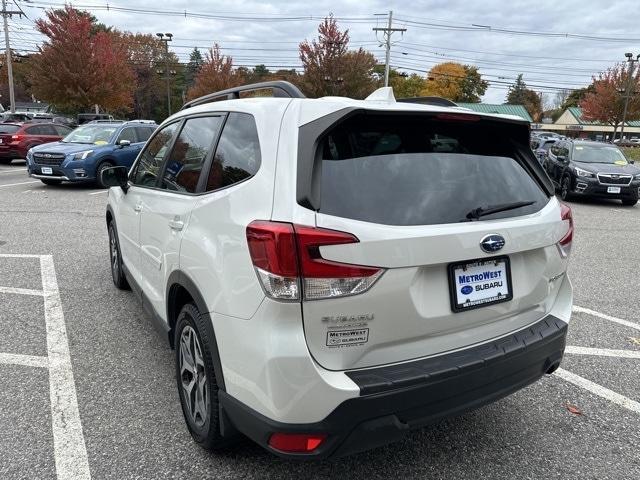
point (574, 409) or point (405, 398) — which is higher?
point (405, 398)

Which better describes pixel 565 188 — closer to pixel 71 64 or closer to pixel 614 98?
pixel 71 64

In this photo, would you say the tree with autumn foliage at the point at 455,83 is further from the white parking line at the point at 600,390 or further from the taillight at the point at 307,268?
the taillight at the point at 307,268

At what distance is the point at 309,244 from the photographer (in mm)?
1886

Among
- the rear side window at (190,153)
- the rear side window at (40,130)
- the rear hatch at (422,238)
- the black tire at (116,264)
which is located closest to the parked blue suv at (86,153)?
the rear side window at (40,130)

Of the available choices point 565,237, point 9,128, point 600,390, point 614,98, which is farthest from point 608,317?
point 614,98

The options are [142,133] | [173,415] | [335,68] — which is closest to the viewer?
[173,415]

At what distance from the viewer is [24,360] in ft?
12.0

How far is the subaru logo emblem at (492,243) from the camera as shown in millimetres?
2172

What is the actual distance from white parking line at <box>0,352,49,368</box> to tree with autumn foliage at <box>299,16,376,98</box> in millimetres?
38925

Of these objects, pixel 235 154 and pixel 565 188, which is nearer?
pixel 235 154

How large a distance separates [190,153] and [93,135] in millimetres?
12250

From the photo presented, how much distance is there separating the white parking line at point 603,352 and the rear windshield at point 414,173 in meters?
1.94

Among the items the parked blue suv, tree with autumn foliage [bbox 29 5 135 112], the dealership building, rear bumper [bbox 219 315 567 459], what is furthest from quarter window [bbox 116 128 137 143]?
the dealership building

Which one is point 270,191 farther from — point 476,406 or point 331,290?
point 476,406
